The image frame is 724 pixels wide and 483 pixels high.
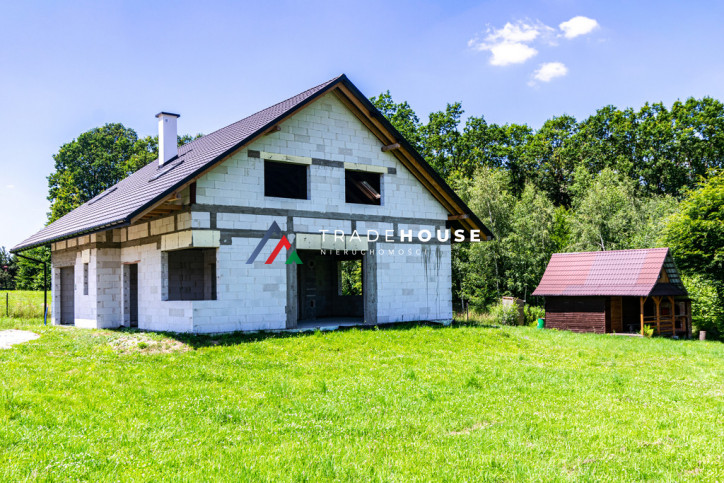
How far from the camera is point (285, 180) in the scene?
19469 millimetres

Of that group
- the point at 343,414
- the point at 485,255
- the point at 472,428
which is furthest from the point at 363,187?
the point at 485,255

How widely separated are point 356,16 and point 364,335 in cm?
833

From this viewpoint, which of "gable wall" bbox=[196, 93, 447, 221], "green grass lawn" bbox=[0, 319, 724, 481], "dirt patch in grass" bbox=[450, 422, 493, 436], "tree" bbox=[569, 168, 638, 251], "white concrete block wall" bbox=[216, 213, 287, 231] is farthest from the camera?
"tree" bbox=[569, 168, 638, 251]

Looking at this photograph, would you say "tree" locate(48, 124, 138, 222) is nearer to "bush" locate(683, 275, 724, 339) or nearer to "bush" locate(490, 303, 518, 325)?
"bush" locate(490, 303, 518, 325)

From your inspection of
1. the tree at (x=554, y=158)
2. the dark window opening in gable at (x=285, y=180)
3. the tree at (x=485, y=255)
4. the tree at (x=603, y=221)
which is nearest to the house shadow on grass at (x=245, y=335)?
the dark window opening in gable at (x=285, y=180)

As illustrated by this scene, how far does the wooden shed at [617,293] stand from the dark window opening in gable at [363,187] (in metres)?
11.7

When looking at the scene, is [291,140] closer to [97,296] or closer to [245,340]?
[245,340]

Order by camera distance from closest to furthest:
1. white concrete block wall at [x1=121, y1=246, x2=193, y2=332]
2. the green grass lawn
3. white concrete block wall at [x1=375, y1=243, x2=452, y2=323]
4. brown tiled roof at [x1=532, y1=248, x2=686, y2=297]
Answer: the green grass lawn < white concrete block wall at [x1=121, y1=246, x2=193, y2=332] < white concrete block wall at [x1=375, y1=243, x2=452, y2=323] < brown tiled roof at [x1=532, y1=248, x2=686, y2=297]

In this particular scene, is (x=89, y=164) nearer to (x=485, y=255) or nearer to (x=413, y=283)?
(x=485, y=255)

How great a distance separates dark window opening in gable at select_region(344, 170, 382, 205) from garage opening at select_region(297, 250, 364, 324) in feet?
8.03

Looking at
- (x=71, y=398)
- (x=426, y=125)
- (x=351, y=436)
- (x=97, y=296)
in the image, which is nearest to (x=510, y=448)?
(x=351, y=436)

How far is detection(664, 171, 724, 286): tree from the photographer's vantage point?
107 ft

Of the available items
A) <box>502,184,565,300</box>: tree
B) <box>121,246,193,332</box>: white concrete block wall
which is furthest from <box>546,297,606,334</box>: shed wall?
<box>121,246,193,332</box>: white concrete block wall

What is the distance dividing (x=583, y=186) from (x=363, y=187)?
34.1 m
